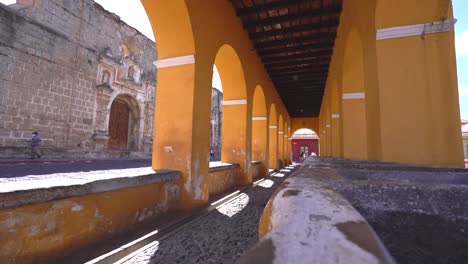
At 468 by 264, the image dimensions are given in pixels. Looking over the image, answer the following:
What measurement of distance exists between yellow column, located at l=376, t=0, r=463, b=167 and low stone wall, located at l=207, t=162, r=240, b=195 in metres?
3.07

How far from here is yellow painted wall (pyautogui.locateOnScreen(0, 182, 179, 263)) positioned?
1635 mm

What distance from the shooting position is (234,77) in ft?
20.2

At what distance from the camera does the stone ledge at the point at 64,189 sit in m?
1.57

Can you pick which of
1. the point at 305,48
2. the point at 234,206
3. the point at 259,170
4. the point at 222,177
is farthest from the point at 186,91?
the point at 259,170

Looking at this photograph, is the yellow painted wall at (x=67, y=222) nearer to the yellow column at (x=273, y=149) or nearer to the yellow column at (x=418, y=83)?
the yellow column at (x=418, y=83)

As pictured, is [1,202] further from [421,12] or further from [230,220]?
[421,12]

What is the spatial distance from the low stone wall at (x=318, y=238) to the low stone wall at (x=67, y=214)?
196 centimetres

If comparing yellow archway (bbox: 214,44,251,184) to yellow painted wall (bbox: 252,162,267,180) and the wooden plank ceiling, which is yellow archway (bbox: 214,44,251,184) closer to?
the wooden plank ceiling

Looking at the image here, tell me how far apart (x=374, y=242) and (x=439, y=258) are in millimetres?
408

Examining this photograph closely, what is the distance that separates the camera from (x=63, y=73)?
364 inches

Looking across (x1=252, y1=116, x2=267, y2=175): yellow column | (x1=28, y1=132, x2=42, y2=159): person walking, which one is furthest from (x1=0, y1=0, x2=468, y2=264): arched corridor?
(x1=252, y1=116, x2=267, y2=175): yellow column

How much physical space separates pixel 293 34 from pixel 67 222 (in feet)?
20.4

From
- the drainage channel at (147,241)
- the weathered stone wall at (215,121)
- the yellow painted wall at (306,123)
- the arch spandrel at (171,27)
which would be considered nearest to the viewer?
the drainage channel at (147,241)

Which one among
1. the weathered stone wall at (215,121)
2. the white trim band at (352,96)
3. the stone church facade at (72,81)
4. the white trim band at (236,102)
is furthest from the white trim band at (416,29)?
the weathered stone wall at (215,121)
